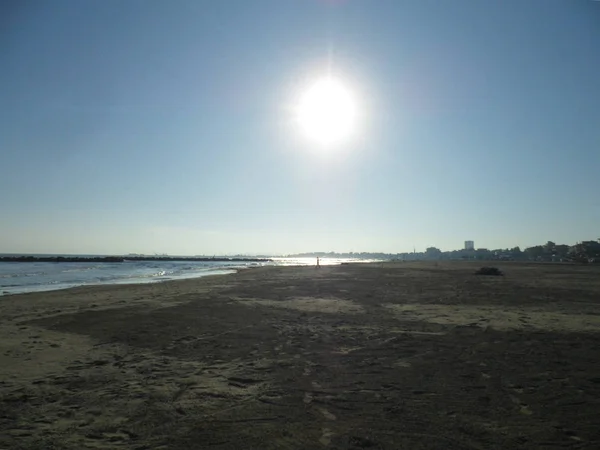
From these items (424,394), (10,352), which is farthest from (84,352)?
(424,394)

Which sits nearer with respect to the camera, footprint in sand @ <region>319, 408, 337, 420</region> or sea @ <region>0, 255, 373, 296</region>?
footprint in sand @ <region>319, 408, 337, 420</region>

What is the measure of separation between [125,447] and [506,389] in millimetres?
5436

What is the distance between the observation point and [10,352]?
344 inches

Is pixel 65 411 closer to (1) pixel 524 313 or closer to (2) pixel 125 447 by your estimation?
(2) pixel 125 447

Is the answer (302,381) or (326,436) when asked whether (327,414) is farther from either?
(302,381)

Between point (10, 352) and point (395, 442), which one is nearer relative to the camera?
point (395, 442)

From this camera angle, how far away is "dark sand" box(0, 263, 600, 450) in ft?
15.3

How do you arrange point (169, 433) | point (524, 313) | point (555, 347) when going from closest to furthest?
point (169, 433)
point (555, 347)
point (524, 313)

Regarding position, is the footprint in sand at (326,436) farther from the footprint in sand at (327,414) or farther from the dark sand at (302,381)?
the footprint in sand at (327,414)

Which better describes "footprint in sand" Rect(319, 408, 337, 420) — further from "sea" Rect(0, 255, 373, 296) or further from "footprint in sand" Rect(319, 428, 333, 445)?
"sea" Rect(0, 255, 373, 296)

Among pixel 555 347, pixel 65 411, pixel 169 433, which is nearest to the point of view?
pixel 169 433

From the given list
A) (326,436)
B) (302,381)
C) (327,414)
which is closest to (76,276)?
(302,381)

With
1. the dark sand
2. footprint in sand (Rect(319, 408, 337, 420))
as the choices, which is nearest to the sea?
the dark sand

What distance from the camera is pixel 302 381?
661 centimetres
